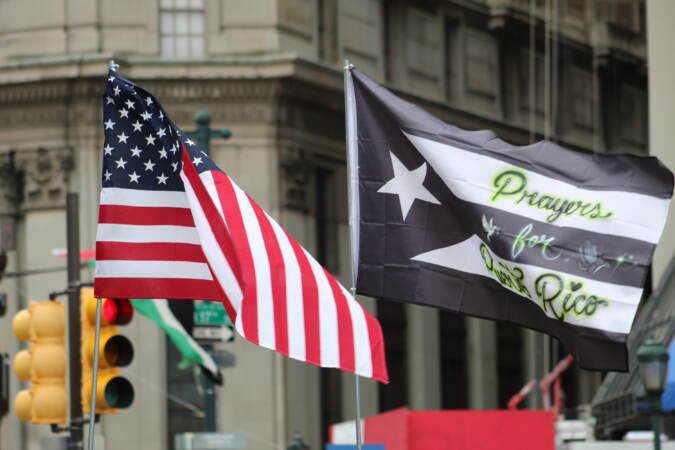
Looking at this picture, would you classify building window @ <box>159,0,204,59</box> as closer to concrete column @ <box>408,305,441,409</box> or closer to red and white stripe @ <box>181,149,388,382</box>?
concrete column @ <box>408,305,441,409</box>

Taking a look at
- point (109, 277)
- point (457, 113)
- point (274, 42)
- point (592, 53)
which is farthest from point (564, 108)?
point (109, 277)

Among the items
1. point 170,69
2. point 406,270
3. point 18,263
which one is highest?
point 170,69

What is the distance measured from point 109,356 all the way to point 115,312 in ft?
2.20

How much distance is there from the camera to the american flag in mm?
13367

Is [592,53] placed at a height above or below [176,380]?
above

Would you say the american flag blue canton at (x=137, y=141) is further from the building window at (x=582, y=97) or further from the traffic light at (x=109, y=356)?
the building window at (x=582, y=97)

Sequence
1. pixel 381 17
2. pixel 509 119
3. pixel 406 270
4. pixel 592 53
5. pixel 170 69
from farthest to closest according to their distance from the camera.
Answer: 1. pixel 592 53
2. pixel 509 119
3. pixel 381 17
4. pixel 170 69
5. pixel 406 270

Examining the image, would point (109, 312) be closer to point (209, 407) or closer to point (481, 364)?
point (209, 407)

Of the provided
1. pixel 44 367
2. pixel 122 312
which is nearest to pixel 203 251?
pixel 122 312

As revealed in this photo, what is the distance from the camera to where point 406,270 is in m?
13.5

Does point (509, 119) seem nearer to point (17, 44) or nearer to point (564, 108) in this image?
point (564, 108)

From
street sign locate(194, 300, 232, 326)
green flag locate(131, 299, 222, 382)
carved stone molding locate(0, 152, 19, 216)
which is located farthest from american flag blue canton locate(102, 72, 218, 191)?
carved stone molding locate(0, 152, 19, 216)

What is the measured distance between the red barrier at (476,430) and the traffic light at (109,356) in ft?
9.04

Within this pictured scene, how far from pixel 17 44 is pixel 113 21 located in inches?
→ 78.5
